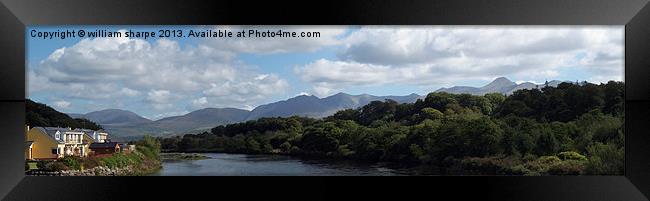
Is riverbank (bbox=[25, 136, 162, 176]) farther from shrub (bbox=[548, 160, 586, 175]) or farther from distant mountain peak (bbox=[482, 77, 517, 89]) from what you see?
shrub (bbox=[548, 160, 586, 175])

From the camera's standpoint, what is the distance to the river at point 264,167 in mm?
7148

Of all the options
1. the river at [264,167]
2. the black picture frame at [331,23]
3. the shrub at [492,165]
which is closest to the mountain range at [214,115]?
the river at [264,167]

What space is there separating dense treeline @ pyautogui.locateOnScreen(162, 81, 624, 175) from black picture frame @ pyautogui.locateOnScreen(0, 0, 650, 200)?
0.62 metres

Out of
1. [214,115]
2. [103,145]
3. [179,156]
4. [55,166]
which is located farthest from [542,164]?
[55,166]

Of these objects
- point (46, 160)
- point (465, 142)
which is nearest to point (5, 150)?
point (46, 160)

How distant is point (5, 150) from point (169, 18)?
2231 mm

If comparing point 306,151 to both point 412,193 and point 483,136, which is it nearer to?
point 412,193

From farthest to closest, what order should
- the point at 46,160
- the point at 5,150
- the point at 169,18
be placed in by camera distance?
the point at 46,160 → the point at 5,150 → the point at 169,18

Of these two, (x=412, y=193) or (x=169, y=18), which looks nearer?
(x=169, y=18)

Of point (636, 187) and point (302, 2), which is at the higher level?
point (302, 2)

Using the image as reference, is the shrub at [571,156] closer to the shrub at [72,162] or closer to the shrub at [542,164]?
the shrub at [542,164]

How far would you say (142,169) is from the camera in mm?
7309

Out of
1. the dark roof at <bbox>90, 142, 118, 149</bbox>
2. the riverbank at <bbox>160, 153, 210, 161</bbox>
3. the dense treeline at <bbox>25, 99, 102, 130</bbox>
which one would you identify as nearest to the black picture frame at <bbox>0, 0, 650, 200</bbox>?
the dense treeline at <bbox>25, 99, 102, 130</bbox>

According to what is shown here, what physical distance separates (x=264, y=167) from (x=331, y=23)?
6.35 feet
